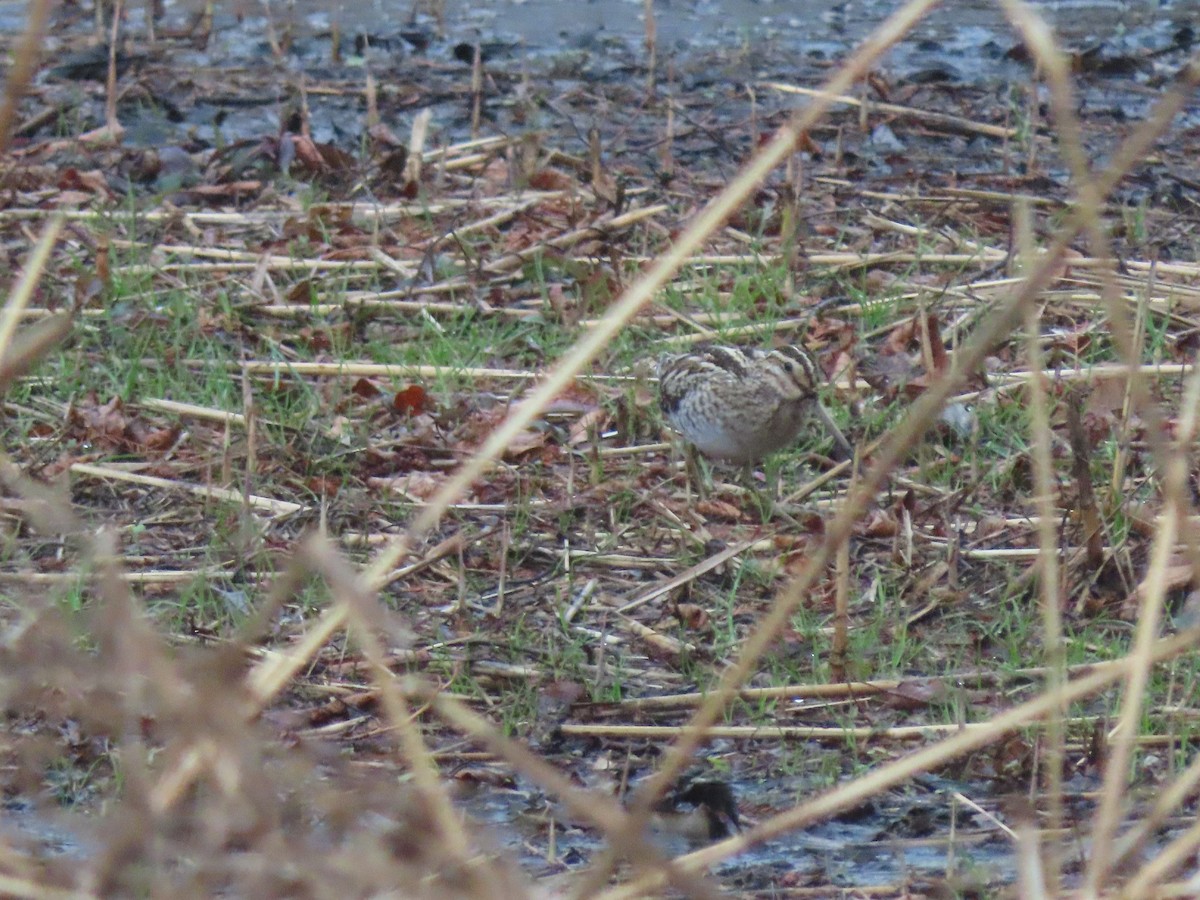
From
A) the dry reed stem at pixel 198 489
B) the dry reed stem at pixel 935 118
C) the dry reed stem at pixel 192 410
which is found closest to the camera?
the dry reed stem at pixel 198 489

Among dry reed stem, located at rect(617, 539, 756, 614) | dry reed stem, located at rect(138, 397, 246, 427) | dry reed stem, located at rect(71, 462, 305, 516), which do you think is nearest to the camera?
dry reed stem, located at rect(617, 539, 756, 614)

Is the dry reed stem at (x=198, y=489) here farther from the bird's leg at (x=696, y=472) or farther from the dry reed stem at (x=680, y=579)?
the bird's leg at (x=696, y=472)

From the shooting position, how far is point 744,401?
5.20 metres

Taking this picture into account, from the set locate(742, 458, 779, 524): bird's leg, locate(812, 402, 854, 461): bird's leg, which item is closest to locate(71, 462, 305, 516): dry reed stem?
locate(742, 458, 779, 524): bird's leg

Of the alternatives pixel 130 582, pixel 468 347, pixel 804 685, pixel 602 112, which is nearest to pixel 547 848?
pixel 804 685

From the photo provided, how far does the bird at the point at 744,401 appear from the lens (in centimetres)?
523

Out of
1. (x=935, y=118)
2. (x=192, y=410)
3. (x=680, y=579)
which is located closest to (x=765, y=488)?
(x=680, y=579)

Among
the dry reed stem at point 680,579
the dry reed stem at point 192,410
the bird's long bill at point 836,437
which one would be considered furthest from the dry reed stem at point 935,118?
the dry reed stem at point 680,579

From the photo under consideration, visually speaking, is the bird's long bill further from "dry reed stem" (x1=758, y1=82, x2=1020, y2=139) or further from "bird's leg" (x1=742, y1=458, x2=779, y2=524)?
"dry reed stem" (x1=758, y1=82, x2=1020, y2=139)

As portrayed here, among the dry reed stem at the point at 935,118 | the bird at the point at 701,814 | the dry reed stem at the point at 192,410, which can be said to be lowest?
the bird at the point at 701,814

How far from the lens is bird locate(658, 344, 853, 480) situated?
206 inches

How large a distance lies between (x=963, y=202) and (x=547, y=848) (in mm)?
4573

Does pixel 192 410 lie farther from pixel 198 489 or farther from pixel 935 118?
pixel 935 118

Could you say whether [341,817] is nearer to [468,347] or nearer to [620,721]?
[620,721]
